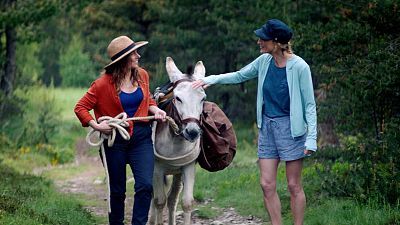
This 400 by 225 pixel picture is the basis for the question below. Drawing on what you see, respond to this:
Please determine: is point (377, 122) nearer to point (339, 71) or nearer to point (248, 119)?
point (339, 71)

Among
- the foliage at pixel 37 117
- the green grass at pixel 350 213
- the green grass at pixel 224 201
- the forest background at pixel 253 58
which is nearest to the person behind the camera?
the green grass at pixel 350 213

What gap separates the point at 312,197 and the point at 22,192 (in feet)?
12.8

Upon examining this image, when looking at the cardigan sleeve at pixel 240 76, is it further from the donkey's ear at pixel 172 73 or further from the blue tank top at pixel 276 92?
the donkey's ear at pixel 172 73

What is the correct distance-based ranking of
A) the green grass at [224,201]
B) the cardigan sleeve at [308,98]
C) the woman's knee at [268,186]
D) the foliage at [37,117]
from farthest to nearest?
the foliage at [37,117]
the green grass at [224,201]
the woman's knee at [268,186]
the cardigan sleeve at [308,98]

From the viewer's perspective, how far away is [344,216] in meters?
8.70

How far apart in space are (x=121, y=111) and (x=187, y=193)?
1448mm

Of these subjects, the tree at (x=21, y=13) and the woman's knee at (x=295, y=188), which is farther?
the tree at (x=21, y=13)

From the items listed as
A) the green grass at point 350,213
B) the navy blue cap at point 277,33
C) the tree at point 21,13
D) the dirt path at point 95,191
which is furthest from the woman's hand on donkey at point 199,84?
the tree at point 21,13

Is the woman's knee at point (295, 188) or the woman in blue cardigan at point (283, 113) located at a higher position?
the woman in blue cardigan at point (283, 113)

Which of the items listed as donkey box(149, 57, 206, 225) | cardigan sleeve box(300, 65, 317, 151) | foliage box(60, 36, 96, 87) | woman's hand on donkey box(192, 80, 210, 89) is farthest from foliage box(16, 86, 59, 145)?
foliage box(60, 36, 96, 87)

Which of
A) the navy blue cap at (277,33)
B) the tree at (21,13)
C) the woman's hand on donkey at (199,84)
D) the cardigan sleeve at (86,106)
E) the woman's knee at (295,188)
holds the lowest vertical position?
the woman's knee at (295,188)

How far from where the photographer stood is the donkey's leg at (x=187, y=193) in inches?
340

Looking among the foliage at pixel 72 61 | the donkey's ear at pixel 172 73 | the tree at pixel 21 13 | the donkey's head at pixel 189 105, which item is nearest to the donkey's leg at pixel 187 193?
the donkey's head at pixel 189 105

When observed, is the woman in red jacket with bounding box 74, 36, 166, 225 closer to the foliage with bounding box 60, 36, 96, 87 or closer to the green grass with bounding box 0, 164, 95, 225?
Answer: the green grass with bounding box 0, 164, 95, 225
